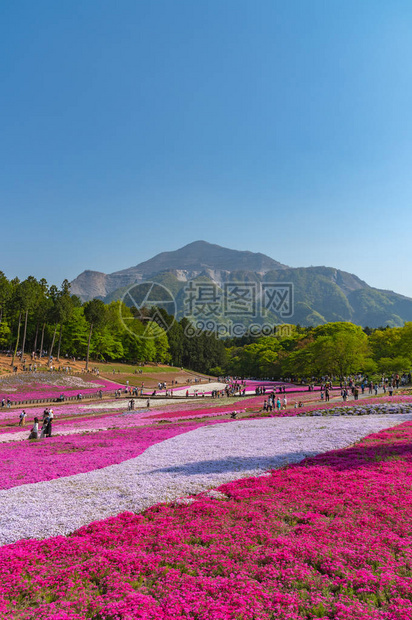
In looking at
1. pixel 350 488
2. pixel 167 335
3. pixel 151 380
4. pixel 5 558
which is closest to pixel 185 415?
pixel 350 488

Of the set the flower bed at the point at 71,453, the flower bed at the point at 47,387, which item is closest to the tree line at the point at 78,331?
the flower bed at the point at 47,387

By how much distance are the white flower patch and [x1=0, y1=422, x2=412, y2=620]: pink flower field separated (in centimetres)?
113

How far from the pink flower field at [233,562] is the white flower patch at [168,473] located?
1133 mm

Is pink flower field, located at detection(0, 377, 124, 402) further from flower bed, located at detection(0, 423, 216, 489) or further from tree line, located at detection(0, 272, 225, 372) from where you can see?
flower bed, located at detection(0, 423, 216, 489)

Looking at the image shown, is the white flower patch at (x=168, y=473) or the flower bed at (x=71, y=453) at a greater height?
the white flower patch at (x=168, y=473)

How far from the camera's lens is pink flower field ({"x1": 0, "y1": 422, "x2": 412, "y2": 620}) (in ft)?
23.3

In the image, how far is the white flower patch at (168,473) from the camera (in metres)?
12.3

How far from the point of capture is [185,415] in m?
41.3

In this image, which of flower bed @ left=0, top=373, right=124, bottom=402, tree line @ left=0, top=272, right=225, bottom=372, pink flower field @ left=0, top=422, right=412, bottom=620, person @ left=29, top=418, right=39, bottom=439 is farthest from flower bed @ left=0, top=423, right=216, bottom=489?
tree line @ left=0, top=272, right=225, bottom=372

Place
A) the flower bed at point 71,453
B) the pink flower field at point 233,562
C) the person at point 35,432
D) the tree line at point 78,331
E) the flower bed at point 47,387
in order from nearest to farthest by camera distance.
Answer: the pink flower field at point 233,562, the flower bed at point 71,453, the person at point 35,432, the flower bed at point 47,387, the tree line at point 78,331

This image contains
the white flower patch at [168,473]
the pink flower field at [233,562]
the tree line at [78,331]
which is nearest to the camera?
the pink flower field at [233,562]

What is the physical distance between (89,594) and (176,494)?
22.4ft

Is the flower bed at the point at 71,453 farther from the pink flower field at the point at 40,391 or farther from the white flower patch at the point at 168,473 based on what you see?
the pink flower field at the point at 40,391

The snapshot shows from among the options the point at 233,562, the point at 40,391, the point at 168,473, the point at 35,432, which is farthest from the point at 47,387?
the point at 233,562
